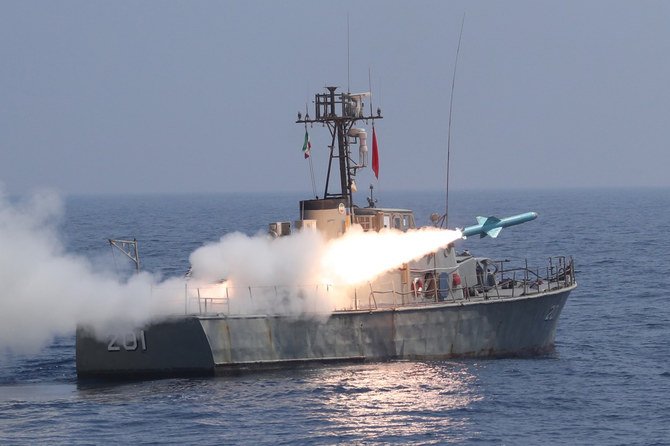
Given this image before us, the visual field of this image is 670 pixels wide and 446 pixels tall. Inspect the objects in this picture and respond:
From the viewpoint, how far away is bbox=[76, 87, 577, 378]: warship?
1363 inches

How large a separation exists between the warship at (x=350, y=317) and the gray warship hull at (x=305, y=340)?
0.03m

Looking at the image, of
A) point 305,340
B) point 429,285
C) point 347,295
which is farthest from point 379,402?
point 429,285

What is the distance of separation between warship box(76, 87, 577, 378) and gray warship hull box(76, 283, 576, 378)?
0.03 m

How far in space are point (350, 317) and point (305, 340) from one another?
148 centimetres

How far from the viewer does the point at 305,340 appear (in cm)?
3581

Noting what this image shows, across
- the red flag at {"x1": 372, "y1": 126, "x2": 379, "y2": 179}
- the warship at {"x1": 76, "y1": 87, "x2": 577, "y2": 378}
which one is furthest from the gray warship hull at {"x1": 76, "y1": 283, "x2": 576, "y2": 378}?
the red flag at {"x1": 372, "y1": 126, "x2": 379, "y2": 179}

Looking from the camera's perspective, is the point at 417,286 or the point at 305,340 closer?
the point at 305,340

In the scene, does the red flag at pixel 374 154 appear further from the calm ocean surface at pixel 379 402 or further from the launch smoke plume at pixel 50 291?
the launch smoke plume at pixel 50 291

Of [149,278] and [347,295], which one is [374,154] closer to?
[347,295]

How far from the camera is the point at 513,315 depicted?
129 feet

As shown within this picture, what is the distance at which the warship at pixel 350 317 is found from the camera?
114 feet

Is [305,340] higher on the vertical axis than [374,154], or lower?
lower

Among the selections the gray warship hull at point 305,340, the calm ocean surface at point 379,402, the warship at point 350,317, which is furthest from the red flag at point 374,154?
the calm ocean surface at point 379,402

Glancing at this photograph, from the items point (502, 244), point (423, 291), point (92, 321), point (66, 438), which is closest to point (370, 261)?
point (423, 291)
